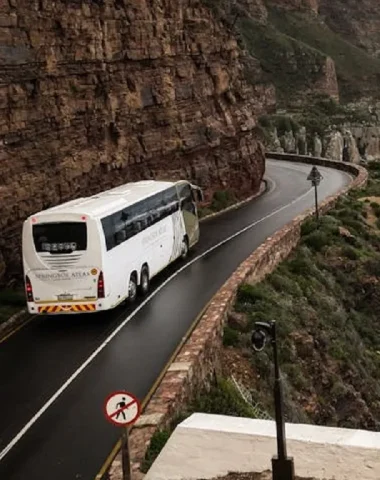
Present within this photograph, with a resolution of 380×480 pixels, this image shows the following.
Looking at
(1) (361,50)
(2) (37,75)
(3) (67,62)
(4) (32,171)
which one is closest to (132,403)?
(4) (32,171)

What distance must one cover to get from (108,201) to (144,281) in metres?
2.54

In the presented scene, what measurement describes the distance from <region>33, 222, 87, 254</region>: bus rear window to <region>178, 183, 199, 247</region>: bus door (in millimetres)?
7633

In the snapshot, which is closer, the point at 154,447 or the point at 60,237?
the point at 154,447

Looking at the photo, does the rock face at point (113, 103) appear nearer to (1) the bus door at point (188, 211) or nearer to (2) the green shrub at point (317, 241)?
(1) the bus door at point (188, 211)

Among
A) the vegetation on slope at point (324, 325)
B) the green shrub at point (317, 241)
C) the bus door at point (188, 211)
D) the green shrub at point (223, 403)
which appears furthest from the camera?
the green shrub at point (317, 241)

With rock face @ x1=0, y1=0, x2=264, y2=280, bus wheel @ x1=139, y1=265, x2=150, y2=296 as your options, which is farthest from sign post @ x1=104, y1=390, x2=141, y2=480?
rock face @ x1=0, y1=0, x2=264, y2=280

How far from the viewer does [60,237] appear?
17.3 meters

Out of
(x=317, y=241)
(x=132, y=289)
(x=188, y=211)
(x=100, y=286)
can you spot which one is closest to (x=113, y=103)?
(x=188, y=211)

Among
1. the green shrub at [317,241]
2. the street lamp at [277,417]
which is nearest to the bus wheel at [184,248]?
the green shrub at [317,241]

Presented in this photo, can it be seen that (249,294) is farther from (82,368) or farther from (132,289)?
(82,368)

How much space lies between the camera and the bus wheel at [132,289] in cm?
1938

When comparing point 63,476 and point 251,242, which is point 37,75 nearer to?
point 251,242

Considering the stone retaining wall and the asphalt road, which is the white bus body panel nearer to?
the asphalt road

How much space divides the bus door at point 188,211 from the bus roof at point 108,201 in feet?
4.79
